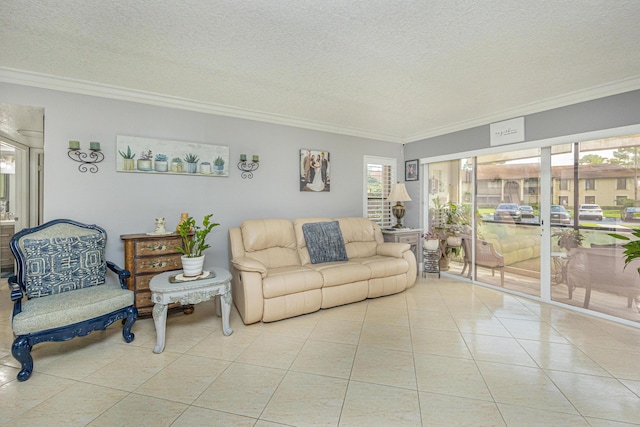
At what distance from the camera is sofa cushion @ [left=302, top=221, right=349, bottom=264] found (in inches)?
147

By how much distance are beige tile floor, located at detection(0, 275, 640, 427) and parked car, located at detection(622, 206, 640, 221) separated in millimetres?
1125

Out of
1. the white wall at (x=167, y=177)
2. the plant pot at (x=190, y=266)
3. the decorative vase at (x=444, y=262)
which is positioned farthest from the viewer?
the decorative vase at (x=444, y=262)

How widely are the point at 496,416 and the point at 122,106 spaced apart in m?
4.32

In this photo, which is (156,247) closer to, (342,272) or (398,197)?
(342,272)

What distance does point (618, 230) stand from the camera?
308cm

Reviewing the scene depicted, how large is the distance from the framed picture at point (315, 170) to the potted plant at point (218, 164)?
46.1 inches

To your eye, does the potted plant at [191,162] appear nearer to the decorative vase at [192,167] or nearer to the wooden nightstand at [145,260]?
the decorative vase at [192,167]

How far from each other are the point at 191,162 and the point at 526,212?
4428mm

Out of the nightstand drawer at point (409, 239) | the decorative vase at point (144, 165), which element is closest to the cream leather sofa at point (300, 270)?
the nightstand drawer at point (409, 239)

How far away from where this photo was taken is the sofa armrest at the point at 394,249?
404cm

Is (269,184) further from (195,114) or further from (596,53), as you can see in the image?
(596,53)

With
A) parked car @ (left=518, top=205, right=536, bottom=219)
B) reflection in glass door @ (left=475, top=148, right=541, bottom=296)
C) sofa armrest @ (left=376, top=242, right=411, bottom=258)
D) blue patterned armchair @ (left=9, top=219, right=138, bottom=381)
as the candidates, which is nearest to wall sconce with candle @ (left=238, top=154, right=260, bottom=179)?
blue patterned armchair @ (left=9, top=219, right=138, bottom=381)

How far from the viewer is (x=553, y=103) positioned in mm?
3389

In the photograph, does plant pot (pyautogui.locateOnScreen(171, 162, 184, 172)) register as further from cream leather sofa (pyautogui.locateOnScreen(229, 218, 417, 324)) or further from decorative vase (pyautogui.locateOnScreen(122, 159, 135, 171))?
cream leather sofa (pyautogui.locateOnScreen(229, 218, 417, 324))
